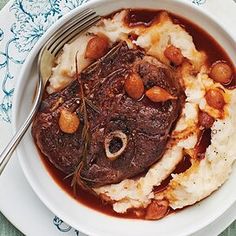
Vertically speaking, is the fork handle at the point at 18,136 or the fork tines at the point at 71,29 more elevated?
the fork tines at the point at 71,29

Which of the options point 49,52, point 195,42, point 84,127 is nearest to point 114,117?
point 84,127

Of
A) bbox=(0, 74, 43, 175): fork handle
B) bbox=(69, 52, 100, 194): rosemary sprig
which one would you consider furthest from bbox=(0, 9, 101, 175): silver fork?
bbox=(69, 52, 100, 194): rosemary sprig

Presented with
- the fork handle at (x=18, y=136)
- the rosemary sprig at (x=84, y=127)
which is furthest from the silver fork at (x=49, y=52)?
the rosemary sprig at (x=84, y=127)

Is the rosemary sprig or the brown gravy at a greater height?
the brown gravy

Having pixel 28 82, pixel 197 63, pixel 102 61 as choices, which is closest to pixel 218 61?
pixel 197 63

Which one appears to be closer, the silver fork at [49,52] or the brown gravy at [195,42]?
the silver fork at [49,52]

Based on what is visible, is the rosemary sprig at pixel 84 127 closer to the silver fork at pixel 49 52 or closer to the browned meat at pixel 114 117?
the browned meat at pixel 114 117

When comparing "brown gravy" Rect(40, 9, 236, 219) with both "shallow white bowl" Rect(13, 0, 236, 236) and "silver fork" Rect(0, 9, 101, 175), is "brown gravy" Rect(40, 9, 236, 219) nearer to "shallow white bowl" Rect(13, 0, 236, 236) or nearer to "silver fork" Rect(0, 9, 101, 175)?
"shallow white bowl" Rect(13, 0, 236, 236)
